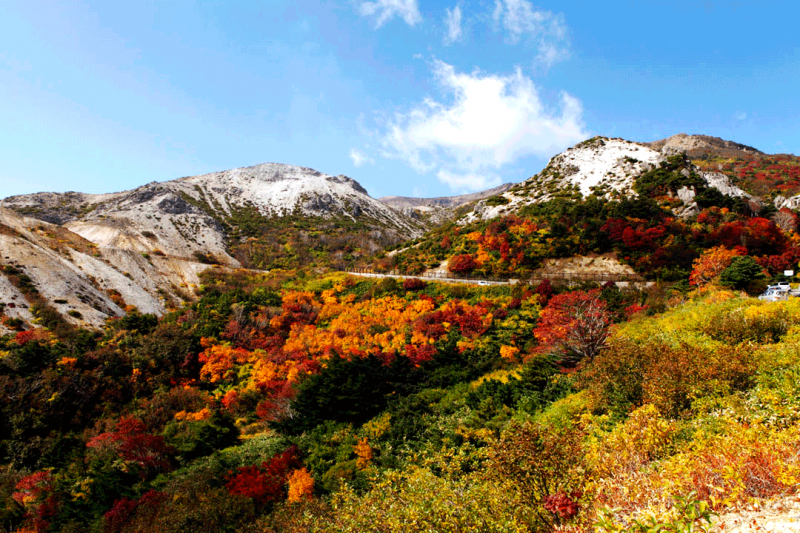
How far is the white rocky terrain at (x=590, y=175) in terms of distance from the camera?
49.3 meters

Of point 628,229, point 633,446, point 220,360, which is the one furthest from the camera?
point 628,229

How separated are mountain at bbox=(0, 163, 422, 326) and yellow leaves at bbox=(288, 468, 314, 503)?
2990 centimetres

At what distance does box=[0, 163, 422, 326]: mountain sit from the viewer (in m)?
36.2

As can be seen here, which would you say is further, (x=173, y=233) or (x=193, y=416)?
(x=173, y=233)

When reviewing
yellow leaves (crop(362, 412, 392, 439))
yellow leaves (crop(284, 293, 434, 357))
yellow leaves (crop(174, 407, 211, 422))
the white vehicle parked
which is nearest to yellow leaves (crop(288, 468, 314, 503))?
yellow leaves (crop(362, 412, 392, 439))

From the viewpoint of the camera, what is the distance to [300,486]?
39.3 feet

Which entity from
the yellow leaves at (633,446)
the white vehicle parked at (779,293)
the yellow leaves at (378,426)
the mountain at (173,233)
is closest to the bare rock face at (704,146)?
the mountain at (173,233)

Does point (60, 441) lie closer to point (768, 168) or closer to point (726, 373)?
point (726, 373)

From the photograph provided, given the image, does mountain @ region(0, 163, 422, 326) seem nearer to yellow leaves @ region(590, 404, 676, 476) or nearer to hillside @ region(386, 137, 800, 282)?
hillside @ region(386, 137, 800, 282)

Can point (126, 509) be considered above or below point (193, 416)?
above

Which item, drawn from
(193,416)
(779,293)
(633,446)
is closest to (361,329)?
(193,416)

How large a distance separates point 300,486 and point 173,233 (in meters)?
78.7

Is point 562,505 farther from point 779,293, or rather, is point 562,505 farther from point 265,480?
point 779,293

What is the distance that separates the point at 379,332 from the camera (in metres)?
27.7
